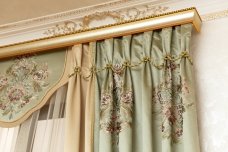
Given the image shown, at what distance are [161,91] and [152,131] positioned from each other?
0.64 feet

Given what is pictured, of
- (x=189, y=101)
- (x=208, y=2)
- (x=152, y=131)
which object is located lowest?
(x=152, y=131)

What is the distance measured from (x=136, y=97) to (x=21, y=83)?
0.74 meters

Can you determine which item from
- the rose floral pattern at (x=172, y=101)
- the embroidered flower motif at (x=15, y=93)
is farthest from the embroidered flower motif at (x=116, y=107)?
the embroidered flower motif at (x=15, y=93)

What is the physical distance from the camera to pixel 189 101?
5.06 feet

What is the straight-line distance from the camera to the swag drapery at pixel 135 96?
5.05 feet

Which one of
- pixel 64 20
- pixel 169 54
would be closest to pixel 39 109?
pixel 64 20

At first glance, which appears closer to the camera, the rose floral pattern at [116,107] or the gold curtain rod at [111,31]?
the rose floral pattern at [116,107]

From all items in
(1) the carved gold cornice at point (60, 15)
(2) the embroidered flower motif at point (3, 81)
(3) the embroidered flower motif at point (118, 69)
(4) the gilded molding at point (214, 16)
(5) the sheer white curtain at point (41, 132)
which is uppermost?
(1) the carved gold cornice at point (60, 15)

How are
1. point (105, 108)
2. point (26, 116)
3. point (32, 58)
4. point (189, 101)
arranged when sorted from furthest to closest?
point (32, 58)
point (26, 116)
point (105, 108)
point (189, 101)

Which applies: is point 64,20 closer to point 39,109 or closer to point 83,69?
point 83,69

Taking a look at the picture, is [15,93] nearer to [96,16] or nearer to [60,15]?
[60,15]

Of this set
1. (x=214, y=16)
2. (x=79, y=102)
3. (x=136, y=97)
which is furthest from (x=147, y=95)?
(x=214, y=16)

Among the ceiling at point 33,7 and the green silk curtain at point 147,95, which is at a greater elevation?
the ceiling at point 33,7

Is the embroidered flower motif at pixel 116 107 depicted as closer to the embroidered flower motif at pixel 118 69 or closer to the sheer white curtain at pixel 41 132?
the embroidered flower motif at pixel 118 69
